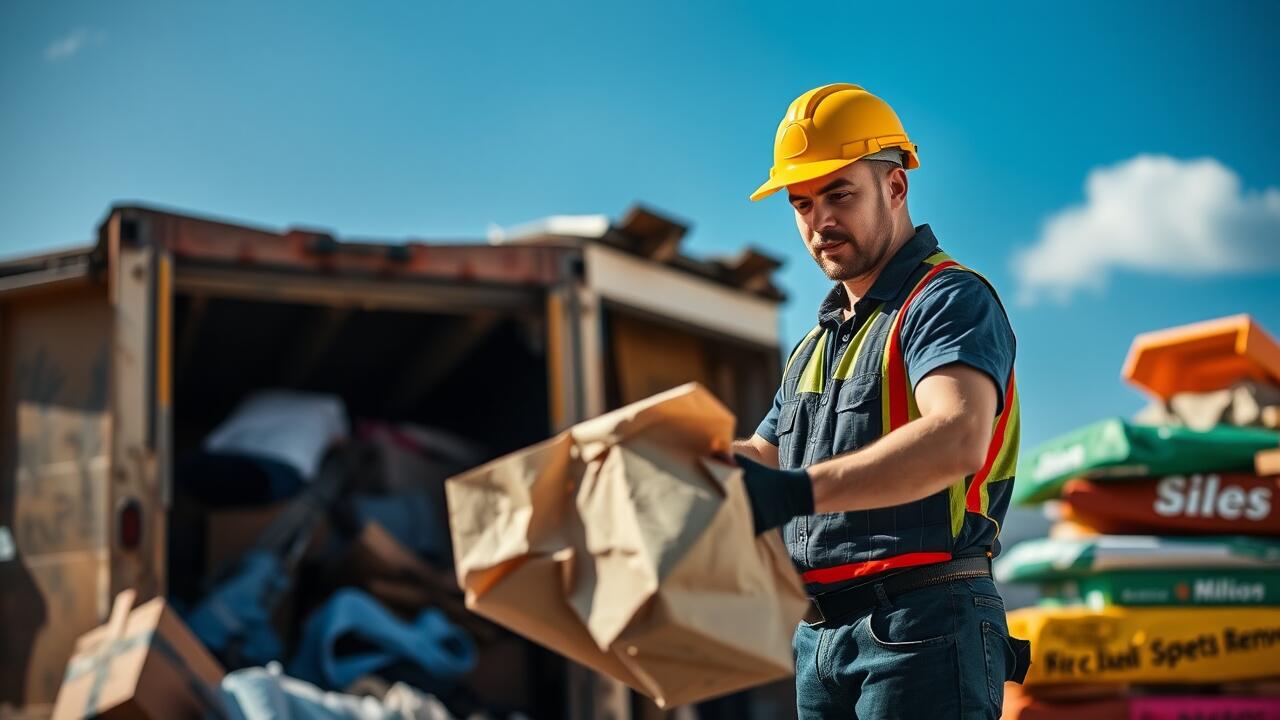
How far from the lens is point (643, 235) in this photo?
6574 millimetres

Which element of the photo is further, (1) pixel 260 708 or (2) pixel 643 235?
(2) pixel 643 235

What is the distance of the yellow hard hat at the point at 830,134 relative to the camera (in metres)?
2.25

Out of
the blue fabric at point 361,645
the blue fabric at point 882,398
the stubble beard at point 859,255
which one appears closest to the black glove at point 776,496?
the blue fabric at point 882,398

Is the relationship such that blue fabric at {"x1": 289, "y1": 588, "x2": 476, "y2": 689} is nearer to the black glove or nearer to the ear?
the ear

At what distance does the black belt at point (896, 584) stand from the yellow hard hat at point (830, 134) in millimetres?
701

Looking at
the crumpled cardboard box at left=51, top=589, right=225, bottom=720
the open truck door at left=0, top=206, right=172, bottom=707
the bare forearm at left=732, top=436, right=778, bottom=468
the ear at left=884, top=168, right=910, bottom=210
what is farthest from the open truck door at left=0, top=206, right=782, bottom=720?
the ear at left=884, top=168, right=910, bottom=210

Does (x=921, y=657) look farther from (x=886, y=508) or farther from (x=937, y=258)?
(x=937, y=258)

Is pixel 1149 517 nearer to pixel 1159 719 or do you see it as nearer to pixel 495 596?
pixel 1159 719

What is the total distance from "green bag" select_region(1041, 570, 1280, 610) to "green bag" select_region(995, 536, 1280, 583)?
0.09 feet

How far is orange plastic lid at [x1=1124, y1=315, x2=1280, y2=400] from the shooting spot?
495 cm

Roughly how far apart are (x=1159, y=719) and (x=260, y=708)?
3.14m

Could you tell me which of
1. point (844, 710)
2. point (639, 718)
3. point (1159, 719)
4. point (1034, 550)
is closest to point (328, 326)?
point (639, 718)

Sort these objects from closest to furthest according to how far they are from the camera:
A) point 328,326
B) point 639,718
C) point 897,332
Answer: point 897,332 < point 639,718 < point 328,326

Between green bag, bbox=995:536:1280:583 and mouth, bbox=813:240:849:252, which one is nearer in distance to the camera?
mouth, bbox=813:240:849:252
